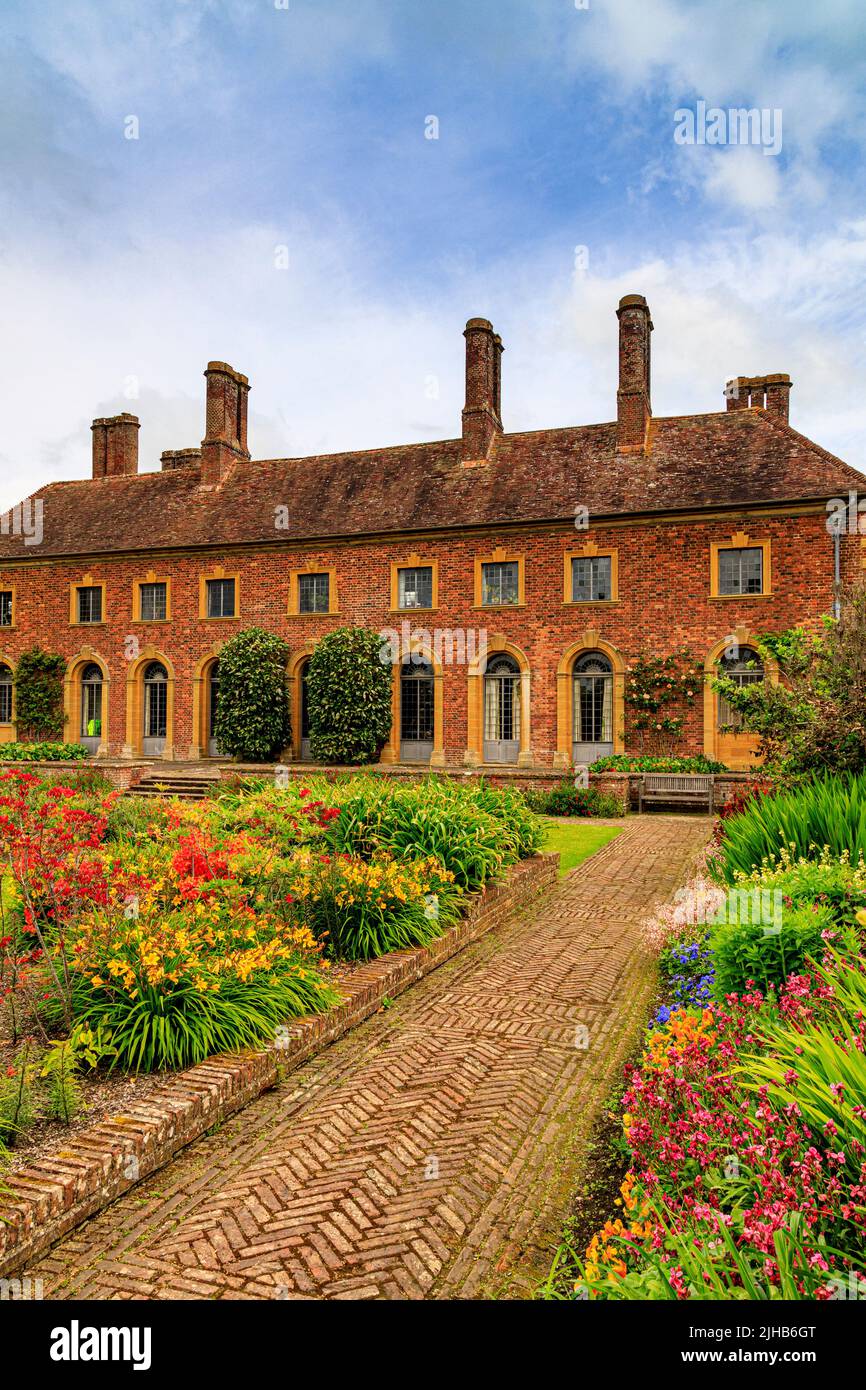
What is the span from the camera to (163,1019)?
192 inches

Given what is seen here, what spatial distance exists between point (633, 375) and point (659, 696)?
933cm

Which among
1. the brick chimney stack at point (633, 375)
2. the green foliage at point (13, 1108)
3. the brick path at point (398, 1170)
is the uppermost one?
the brick chimney stack at point (633, 375)

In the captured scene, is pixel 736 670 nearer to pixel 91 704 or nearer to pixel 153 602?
pixel 153 602

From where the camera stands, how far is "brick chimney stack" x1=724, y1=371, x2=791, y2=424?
83.9 ft

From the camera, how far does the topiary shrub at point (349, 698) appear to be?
23.2 meters

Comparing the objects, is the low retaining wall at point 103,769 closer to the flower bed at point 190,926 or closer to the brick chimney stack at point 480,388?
the flower bed at point 190,926

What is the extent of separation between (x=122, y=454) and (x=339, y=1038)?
31.0 m

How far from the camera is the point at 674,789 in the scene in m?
18.7

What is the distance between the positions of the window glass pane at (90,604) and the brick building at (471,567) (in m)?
0.07

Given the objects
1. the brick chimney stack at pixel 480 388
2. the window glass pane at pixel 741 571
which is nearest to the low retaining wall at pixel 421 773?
the window glass pane at pixel 741 571

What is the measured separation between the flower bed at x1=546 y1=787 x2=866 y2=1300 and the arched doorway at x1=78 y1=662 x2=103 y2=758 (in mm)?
25866

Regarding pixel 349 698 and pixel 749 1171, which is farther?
pixel 349 698

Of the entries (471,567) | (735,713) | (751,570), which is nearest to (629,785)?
(735,713)

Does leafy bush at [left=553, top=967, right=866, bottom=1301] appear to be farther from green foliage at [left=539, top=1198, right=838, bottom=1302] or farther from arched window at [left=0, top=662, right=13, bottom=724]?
arched window at [left=0, top=662, right=13, bottom=724]
